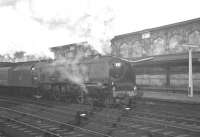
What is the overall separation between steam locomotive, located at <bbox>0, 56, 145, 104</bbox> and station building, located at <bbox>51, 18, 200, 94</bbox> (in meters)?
2.05

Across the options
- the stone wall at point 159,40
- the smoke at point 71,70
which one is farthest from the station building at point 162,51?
the smoke at point 71,70

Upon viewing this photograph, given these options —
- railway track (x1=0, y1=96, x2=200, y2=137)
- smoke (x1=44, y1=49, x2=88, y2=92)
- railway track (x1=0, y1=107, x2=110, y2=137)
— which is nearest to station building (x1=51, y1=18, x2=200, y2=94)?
smoke (x1=44, y1=49, x2=88, y2=92)

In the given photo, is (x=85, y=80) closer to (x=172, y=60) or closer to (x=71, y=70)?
(x=71, y=70)

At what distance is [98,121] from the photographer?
32.3ft

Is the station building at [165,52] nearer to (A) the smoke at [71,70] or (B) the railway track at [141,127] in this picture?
(A) the smoke at [71,70]

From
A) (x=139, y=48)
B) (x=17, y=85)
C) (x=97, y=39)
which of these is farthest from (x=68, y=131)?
(x=139, y=48)

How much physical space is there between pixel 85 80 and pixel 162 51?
1518 centimetres

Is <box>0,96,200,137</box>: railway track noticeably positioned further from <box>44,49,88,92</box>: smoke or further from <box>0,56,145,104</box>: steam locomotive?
<box>44,49,88,92</box>: smoke

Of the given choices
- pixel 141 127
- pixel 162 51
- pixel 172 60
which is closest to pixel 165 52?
pixel 162 51

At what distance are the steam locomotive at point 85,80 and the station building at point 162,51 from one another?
2049 millimetres

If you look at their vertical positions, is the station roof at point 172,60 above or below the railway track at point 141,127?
above

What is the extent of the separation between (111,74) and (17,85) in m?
10.8

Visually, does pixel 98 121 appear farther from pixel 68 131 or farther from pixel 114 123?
pixel 68 131

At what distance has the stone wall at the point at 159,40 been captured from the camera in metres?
24.1
